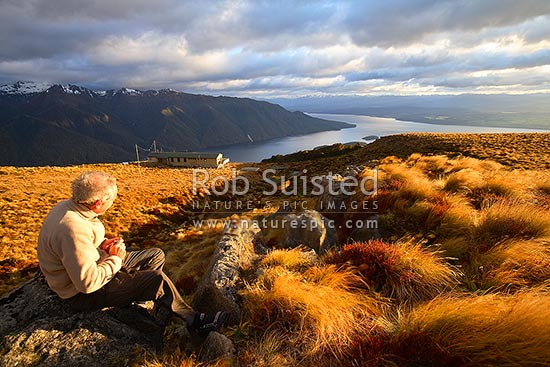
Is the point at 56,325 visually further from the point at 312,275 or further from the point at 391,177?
the point at 391,177

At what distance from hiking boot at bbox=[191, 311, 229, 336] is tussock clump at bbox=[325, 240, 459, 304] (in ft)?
7.63

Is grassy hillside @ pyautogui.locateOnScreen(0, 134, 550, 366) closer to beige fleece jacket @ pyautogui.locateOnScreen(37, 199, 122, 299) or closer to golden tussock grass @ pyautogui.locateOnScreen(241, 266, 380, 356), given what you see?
golden tussock grass @ pyautogui.locateOnScreen(241, 266, 380, 356)

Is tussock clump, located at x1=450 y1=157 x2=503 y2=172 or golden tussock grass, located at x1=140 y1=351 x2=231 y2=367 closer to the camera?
golden tussock grass, located at x1=140 y1=351 x2=231 y2=367

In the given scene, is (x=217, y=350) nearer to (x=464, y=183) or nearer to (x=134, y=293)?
(x=134, y=293)

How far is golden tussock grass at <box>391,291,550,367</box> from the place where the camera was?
7.47ft

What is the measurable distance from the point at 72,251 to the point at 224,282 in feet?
8.24

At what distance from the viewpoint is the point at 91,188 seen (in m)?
3.37

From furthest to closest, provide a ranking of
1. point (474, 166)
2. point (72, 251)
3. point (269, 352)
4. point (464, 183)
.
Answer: point (474, 166), point (464, 183), point (72, 251), point (269, 352)

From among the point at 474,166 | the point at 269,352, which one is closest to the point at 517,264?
the point at 269,352

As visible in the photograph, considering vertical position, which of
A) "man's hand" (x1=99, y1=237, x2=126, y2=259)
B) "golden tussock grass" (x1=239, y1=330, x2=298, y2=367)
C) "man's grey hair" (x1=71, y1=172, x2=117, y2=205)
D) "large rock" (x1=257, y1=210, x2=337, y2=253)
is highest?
"man's grey hair" (x1=71, y1=172, x2=117, y2=205)

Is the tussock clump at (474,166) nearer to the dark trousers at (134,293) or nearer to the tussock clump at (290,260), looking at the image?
the tussock clump at (290,260)

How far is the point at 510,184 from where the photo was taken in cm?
818

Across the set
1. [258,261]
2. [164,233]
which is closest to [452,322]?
[258,261]

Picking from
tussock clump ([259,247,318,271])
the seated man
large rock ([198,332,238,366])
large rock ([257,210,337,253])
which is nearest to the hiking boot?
the seated man
